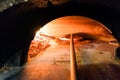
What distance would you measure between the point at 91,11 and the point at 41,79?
1117mm

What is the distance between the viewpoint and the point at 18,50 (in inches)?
120

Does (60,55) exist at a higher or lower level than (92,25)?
lower

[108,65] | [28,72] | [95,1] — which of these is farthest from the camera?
[108,65]

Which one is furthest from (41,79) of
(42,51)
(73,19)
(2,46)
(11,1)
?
(73,19)

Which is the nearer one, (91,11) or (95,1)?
(95,1)

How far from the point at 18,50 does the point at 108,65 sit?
4.11ft

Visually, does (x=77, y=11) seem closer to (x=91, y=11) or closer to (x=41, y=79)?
(x=91, y=11)

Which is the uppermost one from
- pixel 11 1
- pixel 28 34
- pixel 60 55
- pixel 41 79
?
pixel 11 1

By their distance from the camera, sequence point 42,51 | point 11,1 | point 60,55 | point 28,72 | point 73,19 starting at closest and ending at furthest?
point 11,1 → point 28,72 → point 60,55 → point 42,51 → point 73,19

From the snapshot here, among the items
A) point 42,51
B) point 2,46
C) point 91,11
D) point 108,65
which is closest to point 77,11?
point 91,11

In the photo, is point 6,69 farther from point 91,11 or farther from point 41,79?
point 91,11

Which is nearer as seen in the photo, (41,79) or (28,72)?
(41,79)

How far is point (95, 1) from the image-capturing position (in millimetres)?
2445

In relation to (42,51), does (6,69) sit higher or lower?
lower
